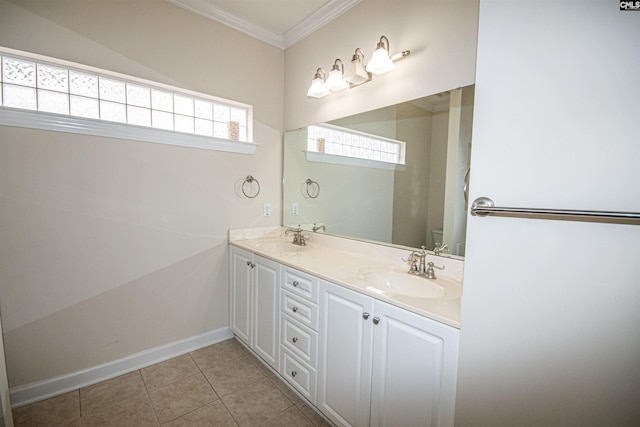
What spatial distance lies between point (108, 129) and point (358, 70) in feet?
5.55

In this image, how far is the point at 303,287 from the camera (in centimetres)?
155

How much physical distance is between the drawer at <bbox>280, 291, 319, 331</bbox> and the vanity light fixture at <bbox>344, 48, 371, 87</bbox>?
1.49 metres

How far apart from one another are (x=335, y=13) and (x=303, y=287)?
204 centimetres

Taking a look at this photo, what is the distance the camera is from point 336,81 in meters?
1.92

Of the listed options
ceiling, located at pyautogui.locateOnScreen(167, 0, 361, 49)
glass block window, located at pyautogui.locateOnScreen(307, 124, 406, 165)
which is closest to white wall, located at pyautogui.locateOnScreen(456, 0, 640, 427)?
glass block window, located at pyautogui.locateOnScreen(307, 124, 406, 165)

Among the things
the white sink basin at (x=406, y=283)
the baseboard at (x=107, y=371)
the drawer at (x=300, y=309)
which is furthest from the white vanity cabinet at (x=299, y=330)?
the baseboard at (x=107, y=371)

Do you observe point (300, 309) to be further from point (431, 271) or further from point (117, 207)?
point (117, 207)

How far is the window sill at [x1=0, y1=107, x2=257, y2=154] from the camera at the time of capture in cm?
150

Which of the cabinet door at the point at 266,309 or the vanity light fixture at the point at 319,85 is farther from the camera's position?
the vanity light fixture at the point at 319,85

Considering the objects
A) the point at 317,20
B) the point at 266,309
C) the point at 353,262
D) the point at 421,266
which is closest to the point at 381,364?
the point at 421,266

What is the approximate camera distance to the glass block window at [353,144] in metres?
1.81

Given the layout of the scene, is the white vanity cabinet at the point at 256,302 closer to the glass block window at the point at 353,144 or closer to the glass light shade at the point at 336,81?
the glass block window at the point at 353,144

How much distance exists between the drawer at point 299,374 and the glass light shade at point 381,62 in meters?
1.82

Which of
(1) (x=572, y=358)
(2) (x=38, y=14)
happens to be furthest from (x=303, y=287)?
(2) (x=38, y=14)
